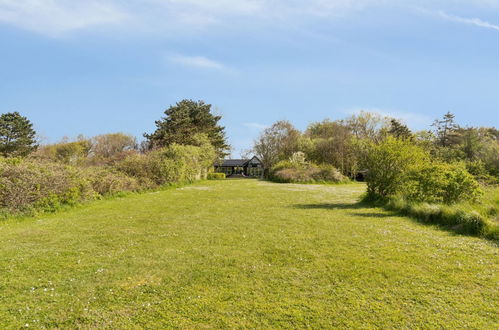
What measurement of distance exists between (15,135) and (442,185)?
177ft

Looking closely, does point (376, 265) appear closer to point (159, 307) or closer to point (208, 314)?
point (208, 314)

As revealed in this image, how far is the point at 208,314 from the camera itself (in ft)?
12.6

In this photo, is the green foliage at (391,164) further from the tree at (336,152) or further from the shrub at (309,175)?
the tree at (336,152)

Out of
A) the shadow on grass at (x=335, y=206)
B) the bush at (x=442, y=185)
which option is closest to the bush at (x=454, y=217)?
the bush at (x=442, y=185)

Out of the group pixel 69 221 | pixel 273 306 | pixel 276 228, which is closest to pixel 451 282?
pixel 273 306

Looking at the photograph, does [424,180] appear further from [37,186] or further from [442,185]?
[37,186]

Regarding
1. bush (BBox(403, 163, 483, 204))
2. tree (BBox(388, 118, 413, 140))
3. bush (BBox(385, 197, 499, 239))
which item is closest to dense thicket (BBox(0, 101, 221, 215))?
bush (BBox(385, 197, 499, 239))

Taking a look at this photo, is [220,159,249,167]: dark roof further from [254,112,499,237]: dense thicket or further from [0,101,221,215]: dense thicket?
[254,112,499,237]: dense thicket

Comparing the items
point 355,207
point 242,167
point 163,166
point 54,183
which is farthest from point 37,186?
point 242,167

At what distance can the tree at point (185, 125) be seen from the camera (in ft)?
133

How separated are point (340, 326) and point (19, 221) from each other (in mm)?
10856

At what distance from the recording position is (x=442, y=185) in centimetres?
1095

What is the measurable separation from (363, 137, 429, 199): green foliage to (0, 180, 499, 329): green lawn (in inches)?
195

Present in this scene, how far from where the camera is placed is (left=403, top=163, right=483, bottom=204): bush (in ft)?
35.0
